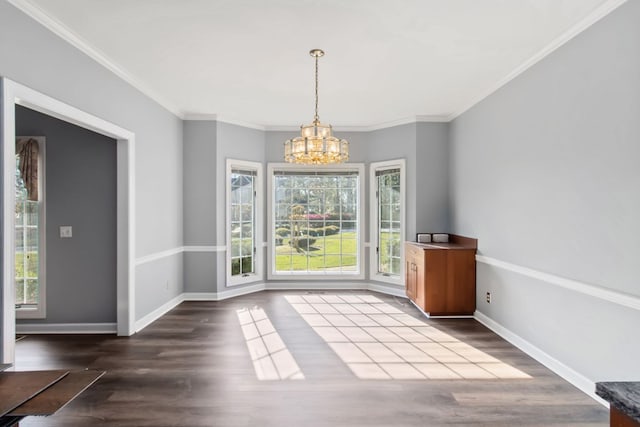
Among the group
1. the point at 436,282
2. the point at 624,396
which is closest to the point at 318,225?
the point at 436,282

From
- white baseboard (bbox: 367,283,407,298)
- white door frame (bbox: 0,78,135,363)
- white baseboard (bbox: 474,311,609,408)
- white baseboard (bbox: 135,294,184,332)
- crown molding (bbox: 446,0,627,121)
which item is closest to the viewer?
white door frame (bbox: 0,78,135,363)

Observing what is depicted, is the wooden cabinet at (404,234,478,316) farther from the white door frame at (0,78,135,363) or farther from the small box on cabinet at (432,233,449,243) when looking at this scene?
the white door frame at (0,78,135,363)

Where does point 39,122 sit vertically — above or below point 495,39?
below

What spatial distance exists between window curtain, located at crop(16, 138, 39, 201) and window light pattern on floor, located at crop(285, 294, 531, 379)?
3.44 m

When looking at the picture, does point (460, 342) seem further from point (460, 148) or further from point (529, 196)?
point (460, 148)

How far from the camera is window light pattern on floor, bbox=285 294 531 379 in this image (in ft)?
10.1

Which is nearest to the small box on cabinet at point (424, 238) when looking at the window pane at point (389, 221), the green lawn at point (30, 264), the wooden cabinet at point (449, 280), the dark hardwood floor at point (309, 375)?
the window pane at point (389, 221)

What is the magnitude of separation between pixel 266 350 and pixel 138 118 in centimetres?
300

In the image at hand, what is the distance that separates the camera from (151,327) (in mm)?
4258

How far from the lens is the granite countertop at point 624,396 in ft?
2.74

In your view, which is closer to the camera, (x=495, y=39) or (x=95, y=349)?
(x=495, y=39)

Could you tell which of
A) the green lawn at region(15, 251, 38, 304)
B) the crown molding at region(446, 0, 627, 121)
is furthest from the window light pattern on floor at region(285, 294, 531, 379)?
the green lawn at region(15, 251, 38, 304)

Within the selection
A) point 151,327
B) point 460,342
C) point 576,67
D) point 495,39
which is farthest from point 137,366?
point 576,67

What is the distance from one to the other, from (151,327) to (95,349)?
73 centimetres
